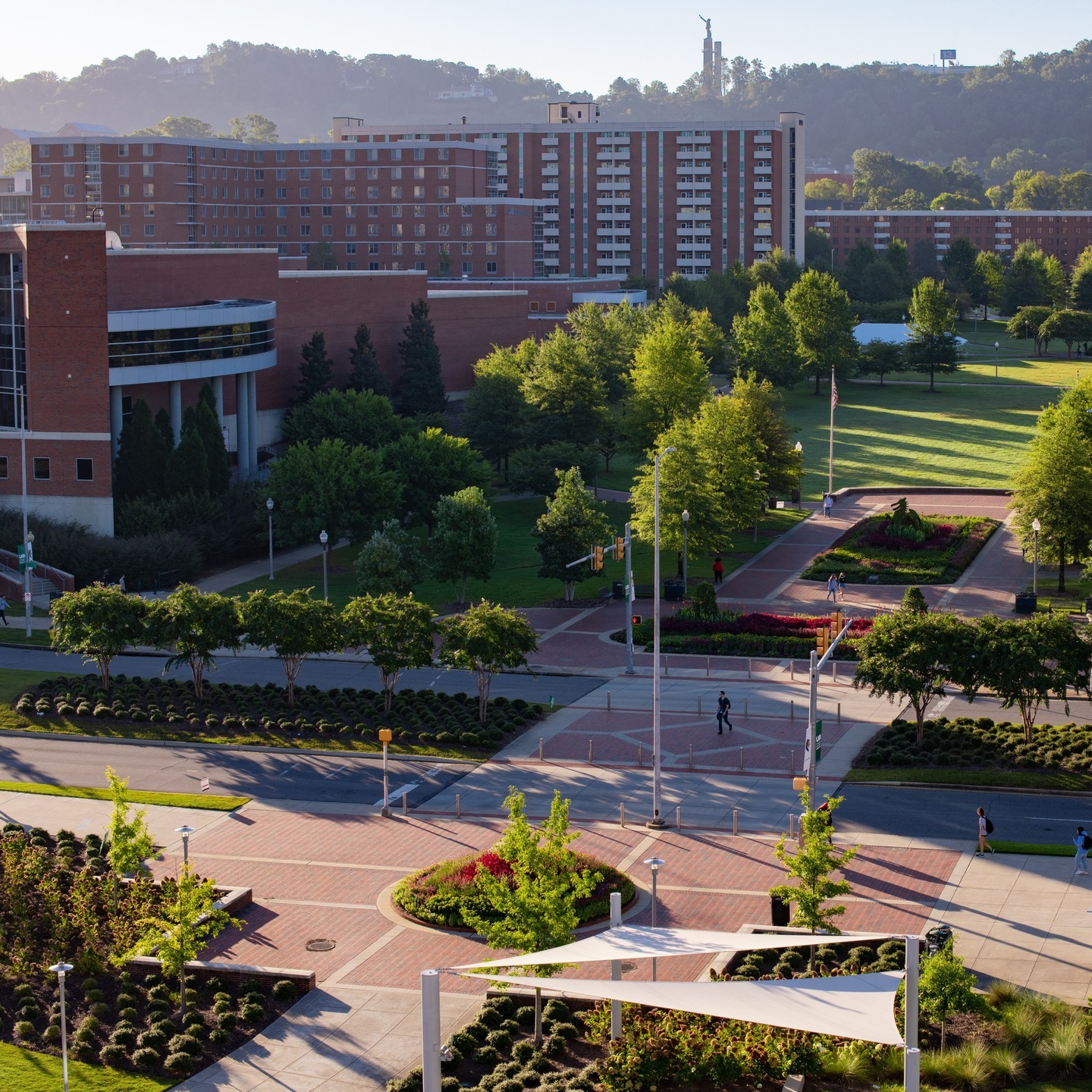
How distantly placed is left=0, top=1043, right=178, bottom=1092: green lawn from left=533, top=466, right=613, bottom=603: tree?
39.4 m

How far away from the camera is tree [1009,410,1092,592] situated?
222 ft

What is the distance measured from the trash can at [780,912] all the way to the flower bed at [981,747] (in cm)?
1205

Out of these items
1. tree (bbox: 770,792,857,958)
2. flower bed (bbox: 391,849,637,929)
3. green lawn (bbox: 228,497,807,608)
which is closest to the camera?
tree (bbox: 770,792,857,958)

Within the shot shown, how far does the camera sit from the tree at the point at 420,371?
4006 inches

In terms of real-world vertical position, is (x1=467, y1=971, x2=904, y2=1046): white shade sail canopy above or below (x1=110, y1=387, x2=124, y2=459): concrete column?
below

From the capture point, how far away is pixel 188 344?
80625 mm

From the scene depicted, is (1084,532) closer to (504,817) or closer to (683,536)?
(683,536)

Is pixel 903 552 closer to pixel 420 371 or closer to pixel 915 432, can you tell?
pixel 420 371

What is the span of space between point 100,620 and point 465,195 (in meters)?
121

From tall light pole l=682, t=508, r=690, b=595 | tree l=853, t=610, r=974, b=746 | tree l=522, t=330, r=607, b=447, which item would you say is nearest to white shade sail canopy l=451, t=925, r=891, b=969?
tree l=853, t=610, r=974, b=746

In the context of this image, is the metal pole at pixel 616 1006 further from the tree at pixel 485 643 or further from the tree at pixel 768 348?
the tree at pixel 768 348

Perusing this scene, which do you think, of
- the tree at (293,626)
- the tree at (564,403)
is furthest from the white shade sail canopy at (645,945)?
the tree at (564,403)

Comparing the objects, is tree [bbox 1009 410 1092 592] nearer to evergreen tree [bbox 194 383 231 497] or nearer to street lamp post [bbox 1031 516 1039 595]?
street lamp post [bbox 1031 516 1039 595]

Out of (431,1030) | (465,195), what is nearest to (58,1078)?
(431,1030)
